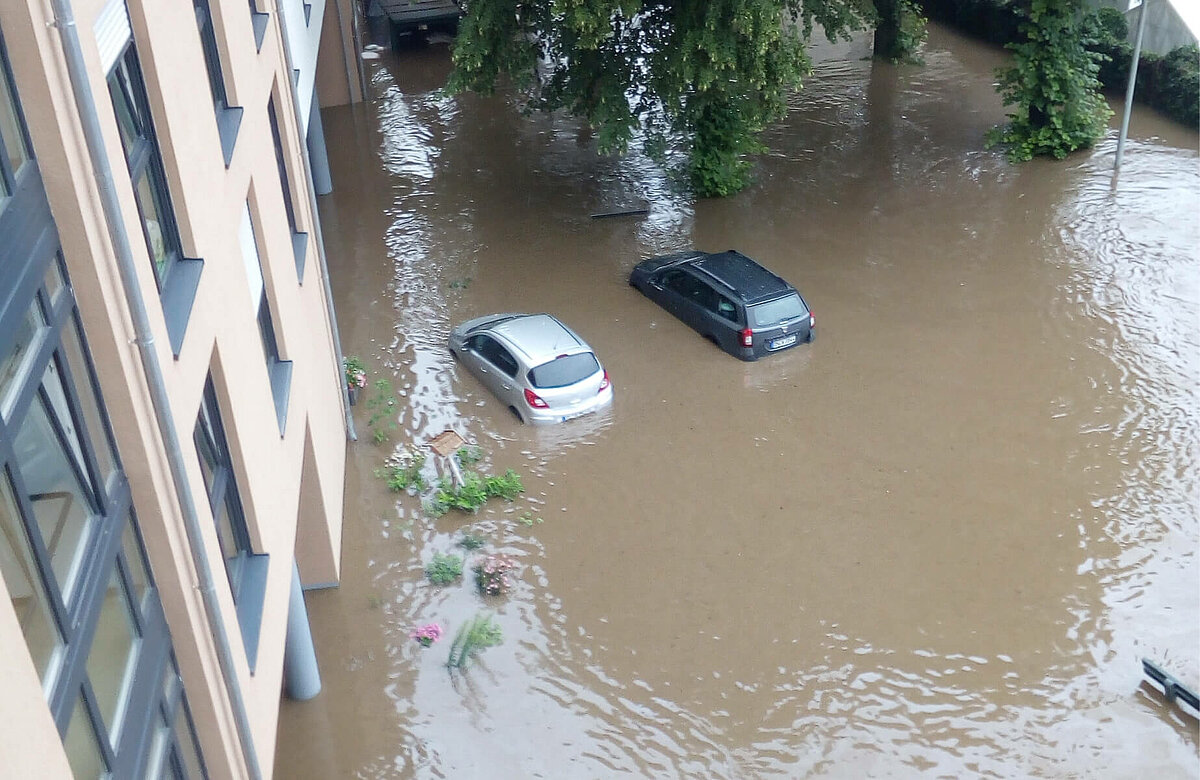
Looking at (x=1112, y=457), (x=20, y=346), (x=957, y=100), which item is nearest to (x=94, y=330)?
(x=20, y=346)

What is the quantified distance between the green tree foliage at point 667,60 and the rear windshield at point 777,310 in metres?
3.91

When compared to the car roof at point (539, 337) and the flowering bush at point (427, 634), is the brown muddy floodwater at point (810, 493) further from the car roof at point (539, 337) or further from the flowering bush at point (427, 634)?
the car roof at point (539, 337)

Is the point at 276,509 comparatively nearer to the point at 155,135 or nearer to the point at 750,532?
the point at 155,135

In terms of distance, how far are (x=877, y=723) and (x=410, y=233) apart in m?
12.9

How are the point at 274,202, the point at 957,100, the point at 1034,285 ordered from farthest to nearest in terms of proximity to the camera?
the point at 957,100 → the point at 1034,285 → the point at 274,202

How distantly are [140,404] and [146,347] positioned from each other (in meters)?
0.31

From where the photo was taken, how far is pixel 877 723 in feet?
35.1

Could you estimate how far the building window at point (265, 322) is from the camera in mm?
10098

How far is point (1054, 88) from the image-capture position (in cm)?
2161

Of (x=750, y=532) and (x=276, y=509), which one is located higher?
(x=276, y=509)

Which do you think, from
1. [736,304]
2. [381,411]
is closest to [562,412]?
[381,411]

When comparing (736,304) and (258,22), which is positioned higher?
(258,22)

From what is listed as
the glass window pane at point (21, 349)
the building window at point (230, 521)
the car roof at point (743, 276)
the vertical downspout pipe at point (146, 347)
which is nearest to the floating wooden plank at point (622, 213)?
the car roof at point (743, 276)

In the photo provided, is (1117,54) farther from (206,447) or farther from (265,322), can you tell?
(206,447)
